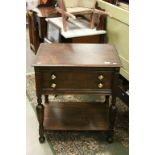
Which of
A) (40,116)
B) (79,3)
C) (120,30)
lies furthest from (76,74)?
(79,3)

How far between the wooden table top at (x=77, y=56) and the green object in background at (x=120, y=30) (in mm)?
260

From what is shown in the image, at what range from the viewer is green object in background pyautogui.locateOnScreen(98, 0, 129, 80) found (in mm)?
2066

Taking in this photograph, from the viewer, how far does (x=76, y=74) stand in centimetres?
165

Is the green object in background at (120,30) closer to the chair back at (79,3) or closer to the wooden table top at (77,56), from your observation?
the chair back at (79,3)

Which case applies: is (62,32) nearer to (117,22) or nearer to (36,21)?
(117,22)

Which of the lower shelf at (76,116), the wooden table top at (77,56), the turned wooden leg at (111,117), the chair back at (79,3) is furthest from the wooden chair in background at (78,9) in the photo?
the turned wooden leg at (111,117)

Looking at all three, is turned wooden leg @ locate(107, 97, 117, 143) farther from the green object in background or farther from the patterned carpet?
the green object in background

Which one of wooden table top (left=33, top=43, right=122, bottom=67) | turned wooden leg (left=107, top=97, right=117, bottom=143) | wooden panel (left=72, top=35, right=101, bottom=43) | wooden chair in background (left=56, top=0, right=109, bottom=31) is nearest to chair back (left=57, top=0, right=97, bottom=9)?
wooden chair in background (left=56, top=0, right=109, bottom=31)

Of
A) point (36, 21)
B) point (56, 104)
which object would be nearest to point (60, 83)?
point (56, 104)

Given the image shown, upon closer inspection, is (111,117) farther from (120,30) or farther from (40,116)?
(120,30)

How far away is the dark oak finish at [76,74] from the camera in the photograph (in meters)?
1.62

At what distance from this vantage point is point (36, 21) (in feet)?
10.6
